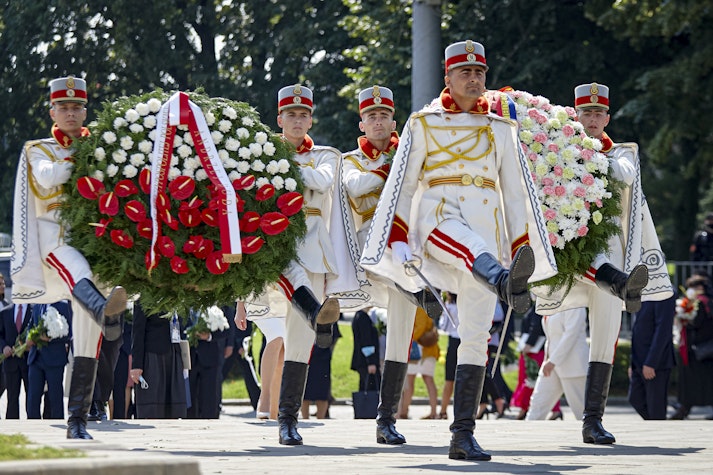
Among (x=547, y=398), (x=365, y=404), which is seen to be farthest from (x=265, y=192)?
(x=547, y=398)

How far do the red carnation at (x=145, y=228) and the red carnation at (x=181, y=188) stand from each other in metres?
0.24

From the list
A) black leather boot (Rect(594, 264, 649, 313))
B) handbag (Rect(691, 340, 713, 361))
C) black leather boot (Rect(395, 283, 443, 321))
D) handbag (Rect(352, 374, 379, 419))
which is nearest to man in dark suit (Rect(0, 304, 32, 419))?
handbag (Rect(352, 374, 379, 419))

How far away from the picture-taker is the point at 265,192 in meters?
9.66

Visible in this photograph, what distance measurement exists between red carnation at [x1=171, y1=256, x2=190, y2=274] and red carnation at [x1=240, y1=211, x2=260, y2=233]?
1.54 feet

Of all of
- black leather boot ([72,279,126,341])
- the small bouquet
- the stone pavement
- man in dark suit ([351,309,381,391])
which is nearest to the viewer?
the stone pavement

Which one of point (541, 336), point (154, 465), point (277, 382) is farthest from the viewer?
point (541, 336)

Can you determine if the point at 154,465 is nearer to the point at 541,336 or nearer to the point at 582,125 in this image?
the point at 582,125

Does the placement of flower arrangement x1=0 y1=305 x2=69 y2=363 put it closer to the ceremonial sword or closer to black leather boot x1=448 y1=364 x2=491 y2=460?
the ceremonial sword

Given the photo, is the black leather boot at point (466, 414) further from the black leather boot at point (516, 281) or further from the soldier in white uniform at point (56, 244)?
the soldier in white uniform at point (56, 244)

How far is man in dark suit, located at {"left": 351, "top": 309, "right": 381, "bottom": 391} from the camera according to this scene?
55.8ft

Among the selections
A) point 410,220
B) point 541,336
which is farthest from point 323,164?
point 541,336

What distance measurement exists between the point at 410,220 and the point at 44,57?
23.7 meters

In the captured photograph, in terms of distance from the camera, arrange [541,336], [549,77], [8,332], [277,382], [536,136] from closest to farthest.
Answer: [536,136] < [277,382] < [8,332] < [541,336] < [549,77]

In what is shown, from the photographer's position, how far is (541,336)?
17.8 meters
